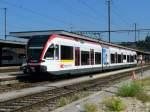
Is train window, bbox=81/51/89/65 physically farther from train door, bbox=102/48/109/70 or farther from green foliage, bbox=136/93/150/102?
green foliage, bbox=136/93/150/102

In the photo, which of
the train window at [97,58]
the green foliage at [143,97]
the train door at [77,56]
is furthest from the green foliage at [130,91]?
the train window at [97,58]

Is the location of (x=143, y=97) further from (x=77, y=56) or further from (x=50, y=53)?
(x=77, y=56)

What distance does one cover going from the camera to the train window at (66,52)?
1048 inches

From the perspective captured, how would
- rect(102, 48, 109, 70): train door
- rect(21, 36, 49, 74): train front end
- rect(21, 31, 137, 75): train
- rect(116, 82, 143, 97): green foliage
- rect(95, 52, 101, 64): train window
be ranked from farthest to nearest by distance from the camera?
1. rect(102, 48, 109, 70): train door
2. rect(95, 52, 101, 64): train window
3. rect(21, 31, 137, 75): train
4. rect(21, 36, 49, 74): train front end
5. rect(116, 82, 143, 97): green foliage

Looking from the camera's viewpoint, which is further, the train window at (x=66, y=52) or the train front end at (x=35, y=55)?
the train window at (x=66, y=52)

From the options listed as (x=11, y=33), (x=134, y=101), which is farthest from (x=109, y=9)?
(x=134, y=101)

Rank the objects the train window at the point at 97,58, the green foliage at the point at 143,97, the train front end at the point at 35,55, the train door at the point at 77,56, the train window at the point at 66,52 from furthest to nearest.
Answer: the train window at the point at 97,58
the train door at the point at 77,56
the train window at the point at 66,52
the train front end at the point at 35,55
the green foliage at the point at 143,97

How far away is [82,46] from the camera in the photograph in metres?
31.6

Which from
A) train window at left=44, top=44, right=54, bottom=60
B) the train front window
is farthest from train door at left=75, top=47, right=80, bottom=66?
the train front window

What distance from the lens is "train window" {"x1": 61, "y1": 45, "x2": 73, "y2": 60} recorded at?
87.3 feet

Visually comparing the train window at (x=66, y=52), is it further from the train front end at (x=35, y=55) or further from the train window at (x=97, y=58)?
the train window at (x=97, y=58)

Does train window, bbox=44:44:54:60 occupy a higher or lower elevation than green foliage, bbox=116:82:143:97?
higher

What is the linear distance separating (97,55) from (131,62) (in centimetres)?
2451

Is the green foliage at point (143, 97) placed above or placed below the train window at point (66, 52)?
below
